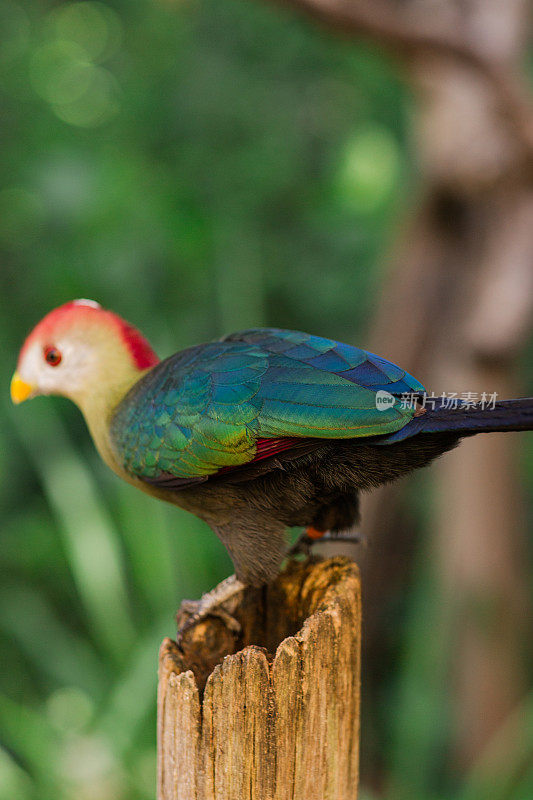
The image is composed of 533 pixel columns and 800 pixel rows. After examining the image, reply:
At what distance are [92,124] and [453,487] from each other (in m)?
3.27

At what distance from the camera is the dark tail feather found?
3.76 feet

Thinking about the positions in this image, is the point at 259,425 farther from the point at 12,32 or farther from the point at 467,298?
the point at 12,32

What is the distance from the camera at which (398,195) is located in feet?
13.2

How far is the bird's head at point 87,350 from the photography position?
1.68 m

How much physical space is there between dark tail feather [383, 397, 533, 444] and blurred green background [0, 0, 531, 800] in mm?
1809

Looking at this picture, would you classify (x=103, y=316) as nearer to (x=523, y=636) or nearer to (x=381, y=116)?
(x=523, y=636)

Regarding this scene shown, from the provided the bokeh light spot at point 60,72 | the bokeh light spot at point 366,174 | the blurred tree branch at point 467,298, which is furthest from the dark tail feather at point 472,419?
the bokeh light spot at point 60,72

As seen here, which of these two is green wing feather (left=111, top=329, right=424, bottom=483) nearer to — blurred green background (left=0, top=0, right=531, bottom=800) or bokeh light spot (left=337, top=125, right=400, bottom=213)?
blurred green background (left=0, top=0, right=531, bottom=800)

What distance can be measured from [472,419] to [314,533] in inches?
22.8

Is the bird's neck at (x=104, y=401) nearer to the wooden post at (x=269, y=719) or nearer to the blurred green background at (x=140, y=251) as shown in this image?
the wooden post at (x=269, y=719)

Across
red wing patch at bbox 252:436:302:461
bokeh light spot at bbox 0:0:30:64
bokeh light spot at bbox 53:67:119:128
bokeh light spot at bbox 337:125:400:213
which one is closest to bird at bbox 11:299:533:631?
red wing patch at bbox 252:436:302:461

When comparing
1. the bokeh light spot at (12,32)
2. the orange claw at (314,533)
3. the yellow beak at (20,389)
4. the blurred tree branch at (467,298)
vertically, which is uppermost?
the bokeh light spot at (12,32)

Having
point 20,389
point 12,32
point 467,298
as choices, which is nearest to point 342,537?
point 20,389

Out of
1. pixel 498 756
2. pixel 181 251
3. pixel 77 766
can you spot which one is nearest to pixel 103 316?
pixel 77 766
